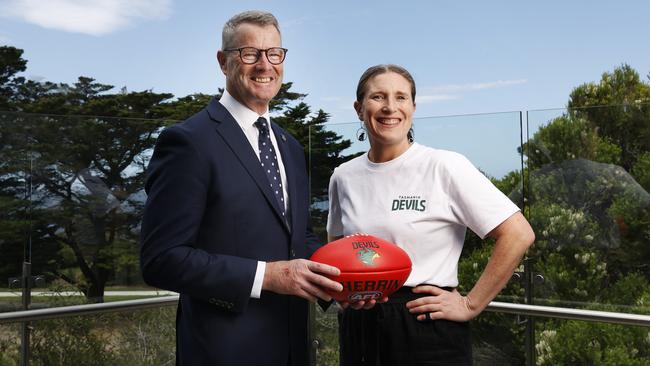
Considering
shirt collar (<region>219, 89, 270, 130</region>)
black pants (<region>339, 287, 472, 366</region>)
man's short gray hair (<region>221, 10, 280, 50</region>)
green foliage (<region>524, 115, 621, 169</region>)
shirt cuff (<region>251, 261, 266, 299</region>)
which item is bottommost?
black pants (<region>339, 287, 472, 366</region>)

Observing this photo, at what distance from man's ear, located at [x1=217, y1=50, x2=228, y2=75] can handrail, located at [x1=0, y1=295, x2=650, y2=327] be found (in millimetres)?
1703

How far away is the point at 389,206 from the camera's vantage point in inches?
82.4

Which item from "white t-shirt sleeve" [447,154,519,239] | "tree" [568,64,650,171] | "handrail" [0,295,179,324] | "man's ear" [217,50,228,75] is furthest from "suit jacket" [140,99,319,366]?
"tree" [568,64,650,171]

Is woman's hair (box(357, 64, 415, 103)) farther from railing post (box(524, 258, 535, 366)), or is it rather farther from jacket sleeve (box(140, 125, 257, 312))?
railing post (box(524, 258, 535, 366))

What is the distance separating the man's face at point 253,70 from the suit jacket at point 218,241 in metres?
0.08

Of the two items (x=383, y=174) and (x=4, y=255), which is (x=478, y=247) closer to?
(x=383, y=174)

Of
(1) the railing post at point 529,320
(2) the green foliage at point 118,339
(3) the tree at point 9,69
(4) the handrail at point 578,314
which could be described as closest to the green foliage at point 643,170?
(1) the railing post at point 529,320

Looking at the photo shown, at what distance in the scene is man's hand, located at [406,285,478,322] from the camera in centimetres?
200

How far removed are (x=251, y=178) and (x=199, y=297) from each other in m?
0.34

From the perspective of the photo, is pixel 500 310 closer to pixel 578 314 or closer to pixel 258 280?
pixel 578 314

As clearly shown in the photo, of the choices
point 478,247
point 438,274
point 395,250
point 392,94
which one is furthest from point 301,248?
point 478,247

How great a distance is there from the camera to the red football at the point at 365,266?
73.7 inches

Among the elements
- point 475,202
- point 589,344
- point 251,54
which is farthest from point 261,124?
point 589,344

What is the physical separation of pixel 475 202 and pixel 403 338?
17.0 inches
